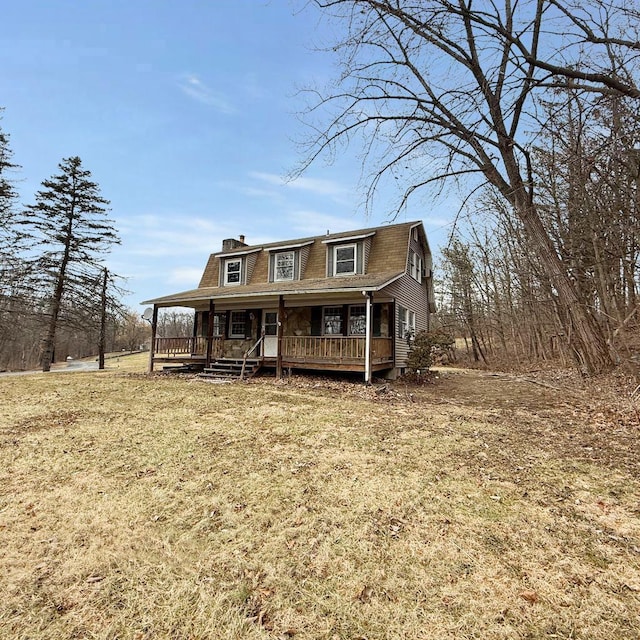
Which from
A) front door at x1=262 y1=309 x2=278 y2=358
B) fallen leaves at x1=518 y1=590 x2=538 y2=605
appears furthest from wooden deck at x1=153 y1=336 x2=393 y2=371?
fallen leaves at x1=518 y1=590 x2=538 y2=605

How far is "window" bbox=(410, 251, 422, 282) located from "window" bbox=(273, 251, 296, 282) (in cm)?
529

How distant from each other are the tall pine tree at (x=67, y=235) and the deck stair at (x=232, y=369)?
459 inches

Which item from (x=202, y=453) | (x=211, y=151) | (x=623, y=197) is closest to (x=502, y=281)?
(x=623, y=197)

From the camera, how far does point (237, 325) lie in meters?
16.6

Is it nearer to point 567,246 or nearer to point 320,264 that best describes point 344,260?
point 320,264

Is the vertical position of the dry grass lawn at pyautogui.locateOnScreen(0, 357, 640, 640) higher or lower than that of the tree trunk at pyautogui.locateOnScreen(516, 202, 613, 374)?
lower

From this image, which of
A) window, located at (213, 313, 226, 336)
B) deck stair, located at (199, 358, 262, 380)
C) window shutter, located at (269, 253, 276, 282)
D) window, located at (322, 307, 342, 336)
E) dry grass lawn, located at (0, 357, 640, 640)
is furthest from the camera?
window, located at (213, 313, 226, 336)

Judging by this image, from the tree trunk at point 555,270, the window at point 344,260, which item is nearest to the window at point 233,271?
the window at point 344,260

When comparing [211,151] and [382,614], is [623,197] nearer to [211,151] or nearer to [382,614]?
[382,614]

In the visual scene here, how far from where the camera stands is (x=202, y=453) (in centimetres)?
541

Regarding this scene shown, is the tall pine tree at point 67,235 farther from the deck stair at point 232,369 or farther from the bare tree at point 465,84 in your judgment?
the bare tree at point 465,84

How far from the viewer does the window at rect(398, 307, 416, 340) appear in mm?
14309

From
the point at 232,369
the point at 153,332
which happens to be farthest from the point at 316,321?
the point at 153,332

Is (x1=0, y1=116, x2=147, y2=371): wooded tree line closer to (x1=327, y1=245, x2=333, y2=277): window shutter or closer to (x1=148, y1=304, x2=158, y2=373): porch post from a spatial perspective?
(x1=148, y1=304, x2=158, y2=373): porch post
